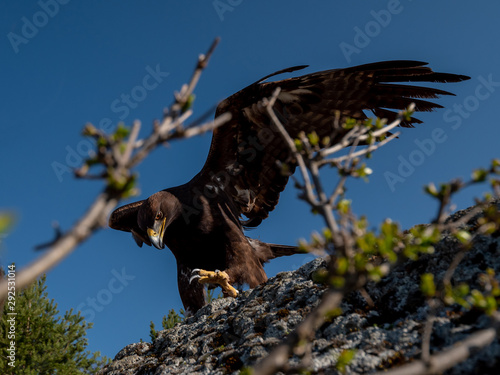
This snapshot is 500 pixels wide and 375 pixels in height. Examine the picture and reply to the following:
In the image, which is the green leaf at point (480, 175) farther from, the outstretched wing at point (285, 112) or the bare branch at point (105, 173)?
the outstretched wing at point (285, 112)

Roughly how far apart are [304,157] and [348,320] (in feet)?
4.00

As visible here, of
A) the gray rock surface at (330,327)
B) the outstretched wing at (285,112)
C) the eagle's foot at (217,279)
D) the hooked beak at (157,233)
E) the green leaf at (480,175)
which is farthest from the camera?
the hooked beak at (157,233)

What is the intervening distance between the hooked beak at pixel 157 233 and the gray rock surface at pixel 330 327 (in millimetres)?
2141

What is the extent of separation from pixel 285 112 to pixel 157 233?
2423mm

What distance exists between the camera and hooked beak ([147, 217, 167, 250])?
5.62 metres

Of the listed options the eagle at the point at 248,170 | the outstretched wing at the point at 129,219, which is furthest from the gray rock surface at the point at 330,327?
the outstretched wing at the point at 129,219

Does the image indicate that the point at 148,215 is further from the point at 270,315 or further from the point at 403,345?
the point at 403,345

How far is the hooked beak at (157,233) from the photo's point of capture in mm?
5625

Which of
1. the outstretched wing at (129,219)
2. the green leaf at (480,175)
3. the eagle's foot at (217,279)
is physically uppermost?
the outstretched wing at (129,219)

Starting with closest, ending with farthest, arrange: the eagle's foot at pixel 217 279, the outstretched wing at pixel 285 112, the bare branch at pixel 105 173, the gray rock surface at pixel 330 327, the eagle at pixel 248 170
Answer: the bare branch at pixel 105 173 < the gray rock surface at pixel 330 327 < the outstretched wing at pixel 285 112 < the eagle at pixel 248 170 < the eagle's foot at pixel 217 279

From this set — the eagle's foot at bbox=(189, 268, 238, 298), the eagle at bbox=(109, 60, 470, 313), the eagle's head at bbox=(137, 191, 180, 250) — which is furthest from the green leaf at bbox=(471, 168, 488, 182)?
the eagle's head at bbox=(137, 191, 180, 250)

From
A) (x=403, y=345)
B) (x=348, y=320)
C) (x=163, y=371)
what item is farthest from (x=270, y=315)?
(x=403, y=345)

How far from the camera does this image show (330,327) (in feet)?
7.72

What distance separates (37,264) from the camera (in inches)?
28.2
